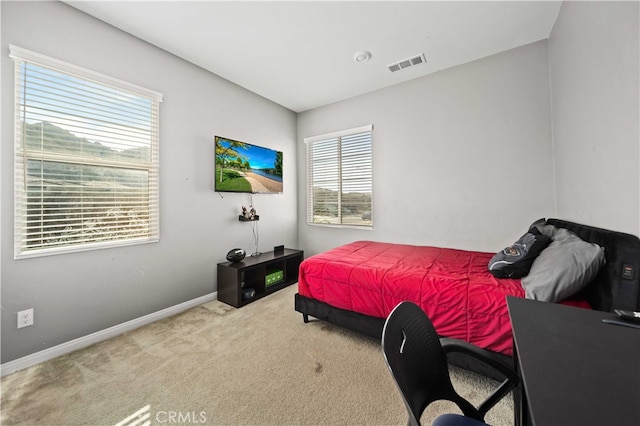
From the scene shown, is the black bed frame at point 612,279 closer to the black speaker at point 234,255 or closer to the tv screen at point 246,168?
the black speaker at point 234,255

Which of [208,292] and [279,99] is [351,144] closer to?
[279,99]

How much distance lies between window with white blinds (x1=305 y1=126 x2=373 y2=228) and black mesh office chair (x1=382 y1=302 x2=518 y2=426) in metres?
2.79

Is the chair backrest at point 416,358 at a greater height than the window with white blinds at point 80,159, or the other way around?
the window with white blinds at point 80,159

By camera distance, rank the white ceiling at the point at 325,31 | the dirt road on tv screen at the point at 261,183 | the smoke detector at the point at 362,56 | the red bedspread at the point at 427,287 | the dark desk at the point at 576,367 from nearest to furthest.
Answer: the dark desk at the point at 576,367, the red bedspread at the point at 427,287, the white ceiling at the point at 325,31, the smoke detector at the point at 362,56, the dirt road on tv screen at the point at 261,183

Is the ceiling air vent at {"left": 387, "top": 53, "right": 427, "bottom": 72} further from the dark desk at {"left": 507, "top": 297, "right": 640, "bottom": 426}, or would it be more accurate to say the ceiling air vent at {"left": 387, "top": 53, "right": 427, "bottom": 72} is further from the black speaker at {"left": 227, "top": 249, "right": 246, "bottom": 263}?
the black speaker at {"left": 227, "top": 249, "right": 246, "bottom": 263}

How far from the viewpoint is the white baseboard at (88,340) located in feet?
5.88

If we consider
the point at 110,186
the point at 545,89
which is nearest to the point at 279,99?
the point at 110,186

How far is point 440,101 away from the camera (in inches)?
122

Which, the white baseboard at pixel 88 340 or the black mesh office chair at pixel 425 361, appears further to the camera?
the white baseboard at pixel 88 340

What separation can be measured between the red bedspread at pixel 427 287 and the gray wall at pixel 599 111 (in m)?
0.75

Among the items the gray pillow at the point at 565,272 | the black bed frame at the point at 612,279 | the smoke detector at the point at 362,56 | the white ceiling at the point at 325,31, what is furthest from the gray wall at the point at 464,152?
the gray pillow at the point at 565,272

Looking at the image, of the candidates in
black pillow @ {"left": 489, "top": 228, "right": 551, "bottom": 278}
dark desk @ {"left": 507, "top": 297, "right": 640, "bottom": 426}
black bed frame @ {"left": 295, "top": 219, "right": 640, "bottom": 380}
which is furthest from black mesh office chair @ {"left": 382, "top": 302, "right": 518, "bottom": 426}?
black pillow @ {"left": 489, "top": 228, "right": 551, "bottom": 278}

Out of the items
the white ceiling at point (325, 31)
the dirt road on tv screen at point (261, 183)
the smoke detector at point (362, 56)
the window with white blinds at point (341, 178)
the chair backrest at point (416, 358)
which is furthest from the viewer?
the window with white blinds at point (341, 178)

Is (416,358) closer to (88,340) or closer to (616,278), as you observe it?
(616,278)
